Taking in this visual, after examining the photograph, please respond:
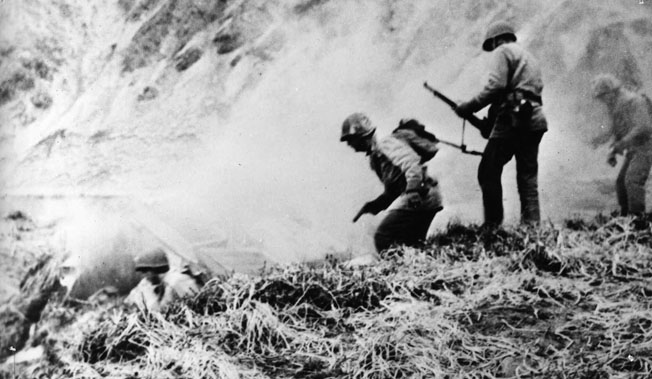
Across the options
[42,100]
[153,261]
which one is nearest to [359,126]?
[153,261]

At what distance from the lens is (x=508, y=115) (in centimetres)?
385

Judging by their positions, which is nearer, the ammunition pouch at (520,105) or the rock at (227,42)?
the ammunition pouch at (520,105)

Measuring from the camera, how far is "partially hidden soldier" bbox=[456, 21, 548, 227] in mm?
3848

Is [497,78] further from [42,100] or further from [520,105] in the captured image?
[42,100]

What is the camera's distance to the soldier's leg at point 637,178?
3797mm

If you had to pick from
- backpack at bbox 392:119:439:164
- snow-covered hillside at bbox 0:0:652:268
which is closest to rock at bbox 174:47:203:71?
snow-covered hillside at bbox 0:0:652:268

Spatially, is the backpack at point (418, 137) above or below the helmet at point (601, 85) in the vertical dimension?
below

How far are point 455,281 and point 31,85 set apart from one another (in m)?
2.53

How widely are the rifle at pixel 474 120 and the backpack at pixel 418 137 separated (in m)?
0.18

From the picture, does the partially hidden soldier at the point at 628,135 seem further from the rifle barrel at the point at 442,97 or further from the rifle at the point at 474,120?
the rifle barrel at the point at 442,97

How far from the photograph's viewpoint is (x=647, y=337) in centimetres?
322

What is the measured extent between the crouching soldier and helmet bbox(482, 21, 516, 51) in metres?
1.92

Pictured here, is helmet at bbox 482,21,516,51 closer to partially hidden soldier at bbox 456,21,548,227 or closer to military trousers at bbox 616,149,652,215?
partially hidden soldier at bbox 456,21,548,227

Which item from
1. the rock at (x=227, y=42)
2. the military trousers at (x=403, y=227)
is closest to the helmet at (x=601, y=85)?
the military trousers at (x=403, y=227)
